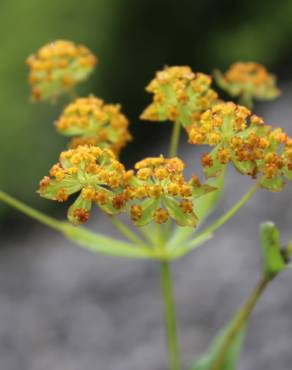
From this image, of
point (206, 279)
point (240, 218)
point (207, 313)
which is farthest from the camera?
point (240, 218)

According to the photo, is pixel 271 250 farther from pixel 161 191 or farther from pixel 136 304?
pixel 136 304

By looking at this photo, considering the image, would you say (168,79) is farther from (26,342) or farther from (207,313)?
(26,342)

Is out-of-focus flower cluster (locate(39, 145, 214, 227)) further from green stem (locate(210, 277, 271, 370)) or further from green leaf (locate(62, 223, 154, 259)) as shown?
green leaf (locate(62, 223, 154, 259))

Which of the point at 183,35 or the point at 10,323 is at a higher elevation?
the point at 183,35

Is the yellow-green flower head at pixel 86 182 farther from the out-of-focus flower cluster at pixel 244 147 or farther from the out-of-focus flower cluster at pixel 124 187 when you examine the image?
the out-of-focus flower cluster at pixel 244 147

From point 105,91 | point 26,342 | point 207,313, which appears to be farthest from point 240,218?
point 105,91

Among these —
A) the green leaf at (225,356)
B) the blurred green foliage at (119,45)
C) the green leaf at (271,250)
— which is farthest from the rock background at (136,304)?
the green leaf at (271,250)

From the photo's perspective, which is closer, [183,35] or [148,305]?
[148,305]
